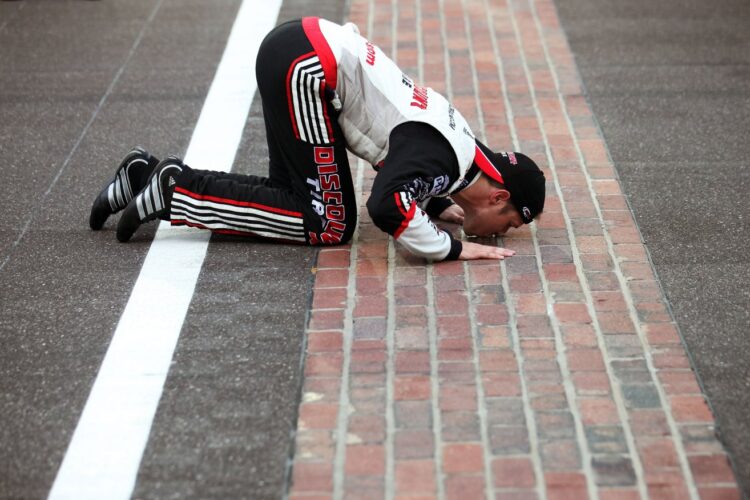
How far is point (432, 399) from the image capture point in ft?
11.5

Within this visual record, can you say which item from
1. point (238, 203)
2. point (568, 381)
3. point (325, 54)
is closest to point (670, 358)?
point (568, 381)

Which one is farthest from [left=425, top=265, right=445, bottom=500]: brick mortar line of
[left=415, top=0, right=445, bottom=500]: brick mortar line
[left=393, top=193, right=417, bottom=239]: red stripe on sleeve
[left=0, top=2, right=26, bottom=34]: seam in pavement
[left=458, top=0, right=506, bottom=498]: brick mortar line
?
[left=0, top=2, right=26, bottom=34]: seam in pavement

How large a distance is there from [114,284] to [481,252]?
1544 millimetres

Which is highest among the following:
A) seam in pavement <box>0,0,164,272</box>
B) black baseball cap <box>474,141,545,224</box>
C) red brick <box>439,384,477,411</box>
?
black baseball cap <box>474,141,545,224</box>

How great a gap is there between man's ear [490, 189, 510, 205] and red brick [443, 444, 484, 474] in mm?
1341

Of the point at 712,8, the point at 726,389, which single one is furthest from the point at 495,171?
the point at 712,8

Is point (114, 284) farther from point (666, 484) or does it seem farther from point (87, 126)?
point (666, 484)

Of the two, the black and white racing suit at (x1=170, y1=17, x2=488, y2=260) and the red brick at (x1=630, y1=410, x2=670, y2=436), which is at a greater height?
the black and white racing suit at (x1=170, y1=17, x2=488, y2=260)

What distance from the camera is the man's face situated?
4.36 m

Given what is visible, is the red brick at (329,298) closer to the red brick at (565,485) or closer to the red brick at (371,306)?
the red brick at (371,306)

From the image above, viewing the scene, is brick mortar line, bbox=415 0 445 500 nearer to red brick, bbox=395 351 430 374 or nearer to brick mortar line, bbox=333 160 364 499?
red brick, bbox=395 351 430 374

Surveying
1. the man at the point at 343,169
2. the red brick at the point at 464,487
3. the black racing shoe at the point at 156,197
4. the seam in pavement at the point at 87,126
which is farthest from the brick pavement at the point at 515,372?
the seam in pavement at the point at 87,126

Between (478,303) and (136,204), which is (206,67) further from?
(478,303)

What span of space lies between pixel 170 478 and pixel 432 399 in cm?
91
